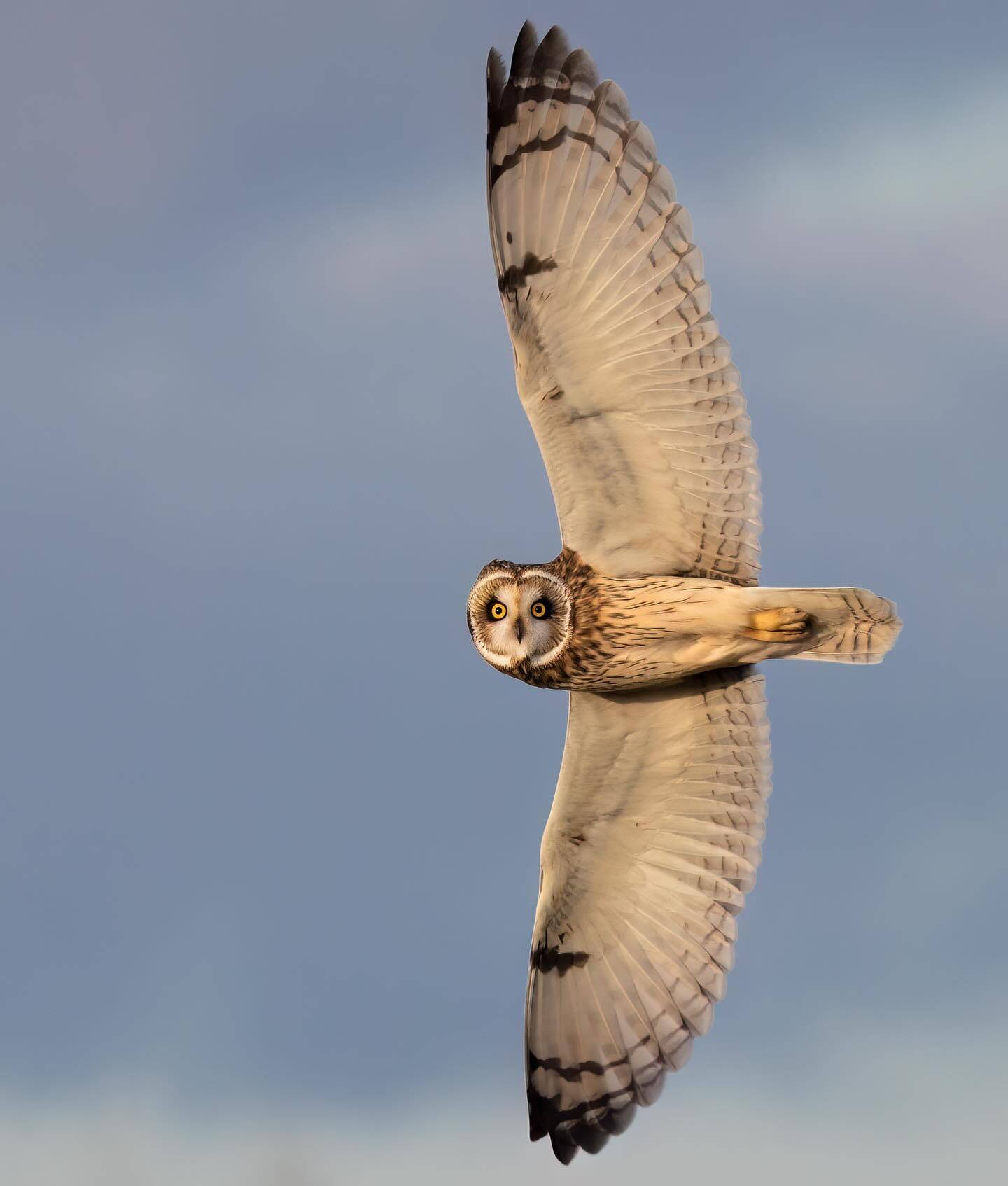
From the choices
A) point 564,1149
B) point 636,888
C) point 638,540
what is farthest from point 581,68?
point 564,1149

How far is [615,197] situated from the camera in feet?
32.4

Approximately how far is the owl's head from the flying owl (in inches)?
0.6

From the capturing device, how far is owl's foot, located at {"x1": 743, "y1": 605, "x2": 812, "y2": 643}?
32.2ft

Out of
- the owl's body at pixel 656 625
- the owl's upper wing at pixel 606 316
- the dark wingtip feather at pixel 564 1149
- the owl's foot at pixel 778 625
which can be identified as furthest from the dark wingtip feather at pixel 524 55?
the dark wingtip feather at pixel 564 1149

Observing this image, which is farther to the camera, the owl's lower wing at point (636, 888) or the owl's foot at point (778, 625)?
the owl's lower wing at point (636, 888)

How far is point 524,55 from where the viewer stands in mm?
10086

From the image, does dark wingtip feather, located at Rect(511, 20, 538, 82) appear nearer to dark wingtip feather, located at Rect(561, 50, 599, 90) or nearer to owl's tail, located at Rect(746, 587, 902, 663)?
dark wingtip feather, located at Rect(561, 50, 599, 90)

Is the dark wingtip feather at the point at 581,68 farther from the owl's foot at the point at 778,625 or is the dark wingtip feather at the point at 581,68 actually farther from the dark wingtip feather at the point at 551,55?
the owl's foot at the point at 778,625

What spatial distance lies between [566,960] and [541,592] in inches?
109

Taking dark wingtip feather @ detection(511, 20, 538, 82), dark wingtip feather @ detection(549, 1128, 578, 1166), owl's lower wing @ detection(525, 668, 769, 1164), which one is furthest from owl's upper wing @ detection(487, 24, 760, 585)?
dark wingtip feather @ detection(549, 1128, 578, 1166)

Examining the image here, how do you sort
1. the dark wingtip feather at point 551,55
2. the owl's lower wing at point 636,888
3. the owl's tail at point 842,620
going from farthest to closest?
the owl's lower wing at point 636,888 → the dark wingtip feather at point 551,55 → the owl's tail at point 842,620

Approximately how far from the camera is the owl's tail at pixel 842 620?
9.80 m

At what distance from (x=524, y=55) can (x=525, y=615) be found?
3545mm

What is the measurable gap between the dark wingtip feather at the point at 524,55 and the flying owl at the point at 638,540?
1cm
